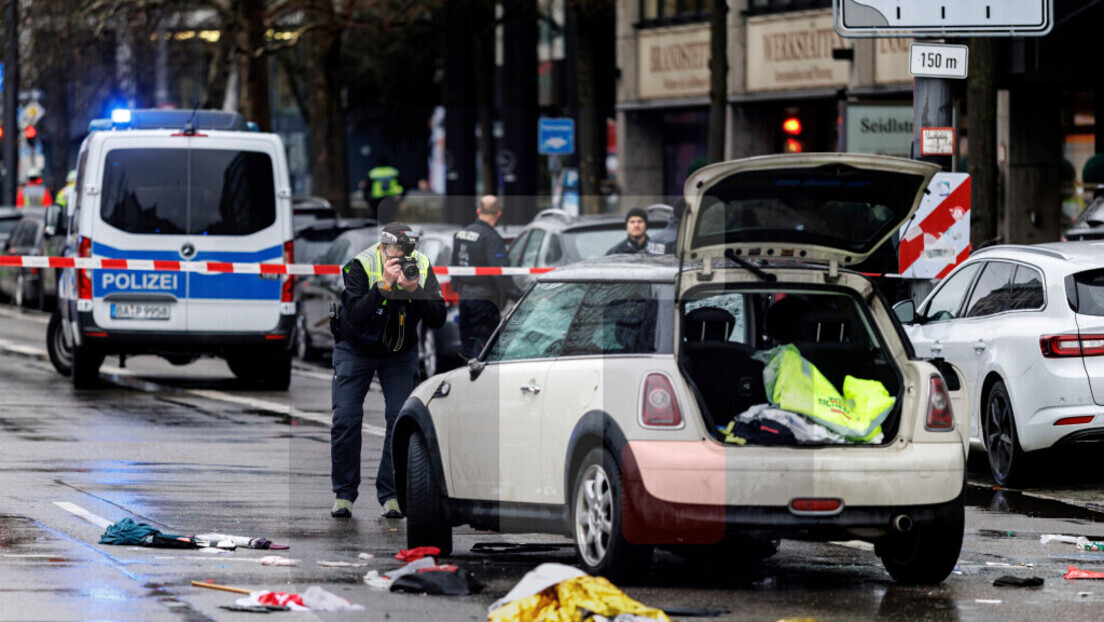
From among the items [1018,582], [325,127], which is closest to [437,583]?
[1018,582]

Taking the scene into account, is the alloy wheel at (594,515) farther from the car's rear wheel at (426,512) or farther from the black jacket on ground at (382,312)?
the black jacket on ground at (382,312)

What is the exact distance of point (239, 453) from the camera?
14.5m

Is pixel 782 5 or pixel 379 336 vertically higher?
pixel 782 5

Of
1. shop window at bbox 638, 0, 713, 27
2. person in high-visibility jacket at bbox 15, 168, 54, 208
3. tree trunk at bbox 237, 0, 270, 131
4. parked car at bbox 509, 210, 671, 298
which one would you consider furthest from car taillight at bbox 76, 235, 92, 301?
person in high-visibility jacket at bbox 15, 168, 54, 208

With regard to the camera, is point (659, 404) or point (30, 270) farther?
point (30, 270)

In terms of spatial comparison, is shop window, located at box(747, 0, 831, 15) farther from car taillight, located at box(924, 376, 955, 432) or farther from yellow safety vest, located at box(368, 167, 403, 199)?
car taillight, located at box(924, 376, 955, 432)

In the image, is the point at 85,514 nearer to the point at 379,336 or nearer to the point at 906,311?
the point at 379,336

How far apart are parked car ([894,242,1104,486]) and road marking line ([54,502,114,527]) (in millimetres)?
5253

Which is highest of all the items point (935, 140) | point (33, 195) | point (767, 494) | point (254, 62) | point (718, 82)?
point (254, 62)

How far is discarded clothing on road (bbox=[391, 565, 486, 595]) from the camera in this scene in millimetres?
8661

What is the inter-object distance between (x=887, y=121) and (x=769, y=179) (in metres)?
14.3

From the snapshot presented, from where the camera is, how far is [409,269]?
11.6 metres

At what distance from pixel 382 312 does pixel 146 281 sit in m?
8.00

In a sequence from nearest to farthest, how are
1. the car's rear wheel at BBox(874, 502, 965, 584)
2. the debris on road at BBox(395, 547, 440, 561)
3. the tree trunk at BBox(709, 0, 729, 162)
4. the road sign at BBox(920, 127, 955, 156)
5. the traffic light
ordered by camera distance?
the car's rear wheel at BBox(874, 502, 965, 584), the debris on road at BBox(395, 547, 440, 561), the road sign at BBox(920, 127, 955, 156), the tree trunk at BBox(709, 0, 729, 162), the traffic light
